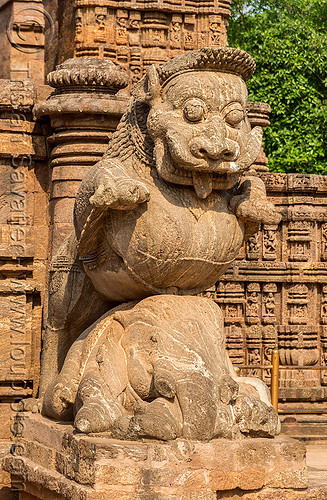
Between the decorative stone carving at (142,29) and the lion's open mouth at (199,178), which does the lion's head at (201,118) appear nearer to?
the lion's open mouth at (199,178)

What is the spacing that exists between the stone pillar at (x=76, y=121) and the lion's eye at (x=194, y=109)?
2.15 m

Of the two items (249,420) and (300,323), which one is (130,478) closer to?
(249,420)

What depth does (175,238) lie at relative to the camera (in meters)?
5.85

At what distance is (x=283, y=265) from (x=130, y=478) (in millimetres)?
6741

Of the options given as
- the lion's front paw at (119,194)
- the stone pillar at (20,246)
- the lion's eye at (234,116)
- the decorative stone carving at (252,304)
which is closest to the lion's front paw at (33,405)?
the stone pillar at (20,246)

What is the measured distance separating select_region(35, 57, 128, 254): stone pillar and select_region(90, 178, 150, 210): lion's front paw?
2194 millimetres

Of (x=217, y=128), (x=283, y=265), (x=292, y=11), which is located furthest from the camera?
(x=292, y=11)

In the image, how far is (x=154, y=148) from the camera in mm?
5969

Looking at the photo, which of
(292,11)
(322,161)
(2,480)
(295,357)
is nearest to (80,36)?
(295,357)

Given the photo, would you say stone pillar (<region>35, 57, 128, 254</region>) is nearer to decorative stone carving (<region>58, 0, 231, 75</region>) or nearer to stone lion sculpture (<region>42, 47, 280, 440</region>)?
stone lion sculpture (<region>42, 47, 280, 440</region>)

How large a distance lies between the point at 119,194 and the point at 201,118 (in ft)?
2.12

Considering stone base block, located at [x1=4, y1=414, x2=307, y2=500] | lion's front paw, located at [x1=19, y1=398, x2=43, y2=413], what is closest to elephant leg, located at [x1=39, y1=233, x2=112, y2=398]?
lion's front paw, located at [x1=19, y1=398, x2=43, y2=413]

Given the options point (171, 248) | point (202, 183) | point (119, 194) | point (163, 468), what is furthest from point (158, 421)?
point (202, 183)

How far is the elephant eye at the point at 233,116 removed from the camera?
5898mm
